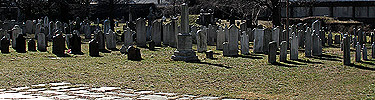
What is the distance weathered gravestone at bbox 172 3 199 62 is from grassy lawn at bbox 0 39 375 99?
0.38 m

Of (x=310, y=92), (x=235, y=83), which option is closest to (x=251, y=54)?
(x=235, y=83)

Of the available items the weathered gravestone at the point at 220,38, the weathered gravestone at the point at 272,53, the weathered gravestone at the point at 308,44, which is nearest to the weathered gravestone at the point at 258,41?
the weathered gravestone at the point at 220,38

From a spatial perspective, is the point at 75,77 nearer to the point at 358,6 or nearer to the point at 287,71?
the point at 287,71

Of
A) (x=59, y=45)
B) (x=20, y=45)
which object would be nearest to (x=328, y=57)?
(x=59, y=45)

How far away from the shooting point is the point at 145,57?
1956 centimetres

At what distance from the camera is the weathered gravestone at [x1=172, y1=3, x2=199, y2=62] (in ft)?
60.6

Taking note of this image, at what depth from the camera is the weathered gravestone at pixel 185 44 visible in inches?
728

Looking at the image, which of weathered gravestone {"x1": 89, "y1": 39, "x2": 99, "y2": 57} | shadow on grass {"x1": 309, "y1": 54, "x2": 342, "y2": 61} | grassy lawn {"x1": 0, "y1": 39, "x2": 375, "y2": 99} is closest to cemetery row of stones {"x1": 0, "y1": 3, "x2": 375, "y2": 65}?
weathered gravestone {"x1": 89, "y1": 39, "x2": 99, "y2": 57}

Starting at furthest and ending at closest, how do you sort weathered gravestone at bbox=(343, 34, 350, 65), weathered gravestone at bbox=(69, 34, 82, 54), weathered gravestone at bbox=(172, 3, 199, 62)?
weathered gravestone at bbox=(69, 34, 82, 54), weathered gravestone at bbox=(172, 3, 199, 62), weathered gravestone at bbox=(343, 34, 350, 65)

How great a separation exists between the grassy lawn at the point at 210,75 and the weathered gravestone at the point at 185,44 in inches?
14.9

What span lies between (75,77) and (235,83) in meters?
3.97

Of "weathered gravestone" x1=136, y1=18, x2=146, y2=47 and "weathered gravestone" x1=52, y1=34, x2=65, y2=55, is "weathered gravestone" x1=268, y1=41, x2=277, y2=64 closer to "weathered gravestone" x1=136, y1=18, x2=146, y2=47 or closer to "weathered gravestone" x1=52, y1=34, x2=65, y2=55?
"weathered gravestone" x1=52, y1=34, x2=65, y2=55

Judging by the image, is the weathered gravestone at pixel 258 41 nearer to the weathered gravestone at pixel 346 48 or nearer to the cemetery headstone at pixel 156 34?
the weathered gravestone at pixel 346 48

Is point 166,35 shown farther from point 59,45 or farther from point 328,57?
point 328,57
